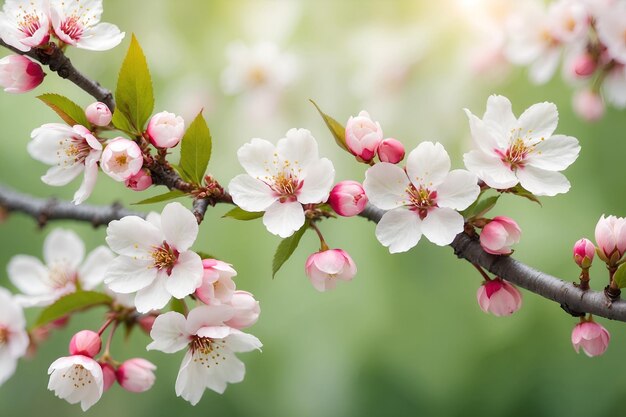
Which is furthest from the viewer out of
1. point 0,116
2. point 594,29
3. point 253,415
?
point 0,116

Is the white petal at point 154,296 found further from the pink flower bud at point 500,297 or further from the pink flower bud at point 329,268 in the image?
the pink flower bud at point 500,297

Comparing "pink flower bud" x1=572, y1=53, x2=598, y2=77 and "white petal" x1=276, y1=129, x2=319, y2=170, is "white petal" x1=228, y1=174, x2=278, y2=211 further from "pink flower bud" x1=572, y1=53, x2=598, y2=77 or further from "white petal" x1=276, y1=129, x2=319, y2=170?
"pink flower bud" x1=572, y1=53, x2=598, y2=77

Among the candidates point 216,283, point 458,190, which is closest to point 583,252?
point 458,190

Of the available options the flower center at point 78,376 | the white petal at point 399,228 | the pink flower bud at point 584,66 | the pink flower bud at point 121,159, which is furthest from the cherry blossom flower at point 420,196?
the pink flower bud at point 584,66

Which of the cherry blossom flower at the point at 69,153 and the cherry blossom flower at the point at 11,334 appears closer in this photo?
the cherry blossom flower at the point at 69,153

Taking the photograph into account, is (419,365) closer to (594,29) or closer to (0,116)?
(594,29)

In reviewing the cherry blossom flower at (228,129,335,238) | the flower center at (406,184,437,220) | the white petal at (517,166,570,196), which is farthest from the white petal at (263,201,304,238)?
the white petal at (517,166,570,196)

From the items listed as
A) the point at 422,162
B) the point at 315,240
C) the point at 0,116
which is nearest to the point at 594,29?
the point at 422,162
